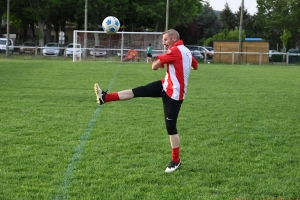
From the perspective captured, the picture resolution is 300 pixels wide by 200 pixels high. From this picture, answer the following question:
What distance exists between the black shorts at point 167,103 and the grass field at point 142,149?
53 centimetres

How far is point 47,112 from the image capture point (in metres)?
10.1

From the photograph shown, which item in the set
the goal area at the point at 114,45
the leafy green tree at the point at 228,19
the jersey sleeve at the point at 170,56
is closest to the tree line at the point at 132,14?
the goal area at the point at 114,45

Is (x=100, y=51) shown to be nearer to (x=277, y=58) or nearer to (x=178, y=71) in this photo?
(x=277, y=58)

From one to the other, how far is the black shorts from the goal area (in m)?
28.2

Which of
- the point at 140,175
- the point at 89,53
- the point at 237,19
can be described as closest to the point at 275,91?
the point at 140,175

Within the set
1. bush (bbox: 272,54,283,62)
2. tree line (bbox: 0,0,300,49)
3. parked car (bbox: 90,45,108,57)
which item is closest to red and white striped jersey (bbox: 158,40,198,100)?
parked car (bbox: 90,45,108,57)

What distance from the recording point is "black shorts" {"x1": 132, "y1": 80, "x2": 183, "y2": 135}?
5875 millimetres

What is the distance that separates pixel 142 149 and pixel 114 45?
28243mm

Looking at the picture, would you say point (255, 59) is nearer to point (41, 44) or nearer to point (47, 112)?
point (41, 44)

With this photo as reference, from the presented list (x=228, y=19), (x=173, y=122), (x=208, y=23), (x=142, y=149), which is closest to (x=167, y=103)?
(x=173, y=122)

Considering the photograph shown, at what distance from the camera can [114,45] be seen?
114ft

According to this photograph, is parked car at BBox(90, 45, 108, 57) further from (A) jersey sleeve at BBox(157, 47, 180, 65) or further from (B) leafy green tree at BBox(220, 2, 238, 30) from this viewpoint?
(B) leafy green tree at BBox(220, 2, 238, 30)

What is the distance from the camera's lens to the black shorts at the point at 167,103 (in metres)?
5.88

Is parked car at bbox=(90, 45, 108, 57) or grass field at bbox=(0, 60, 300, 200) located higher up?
parked car at bbox=(90, 45, 108, 57)
